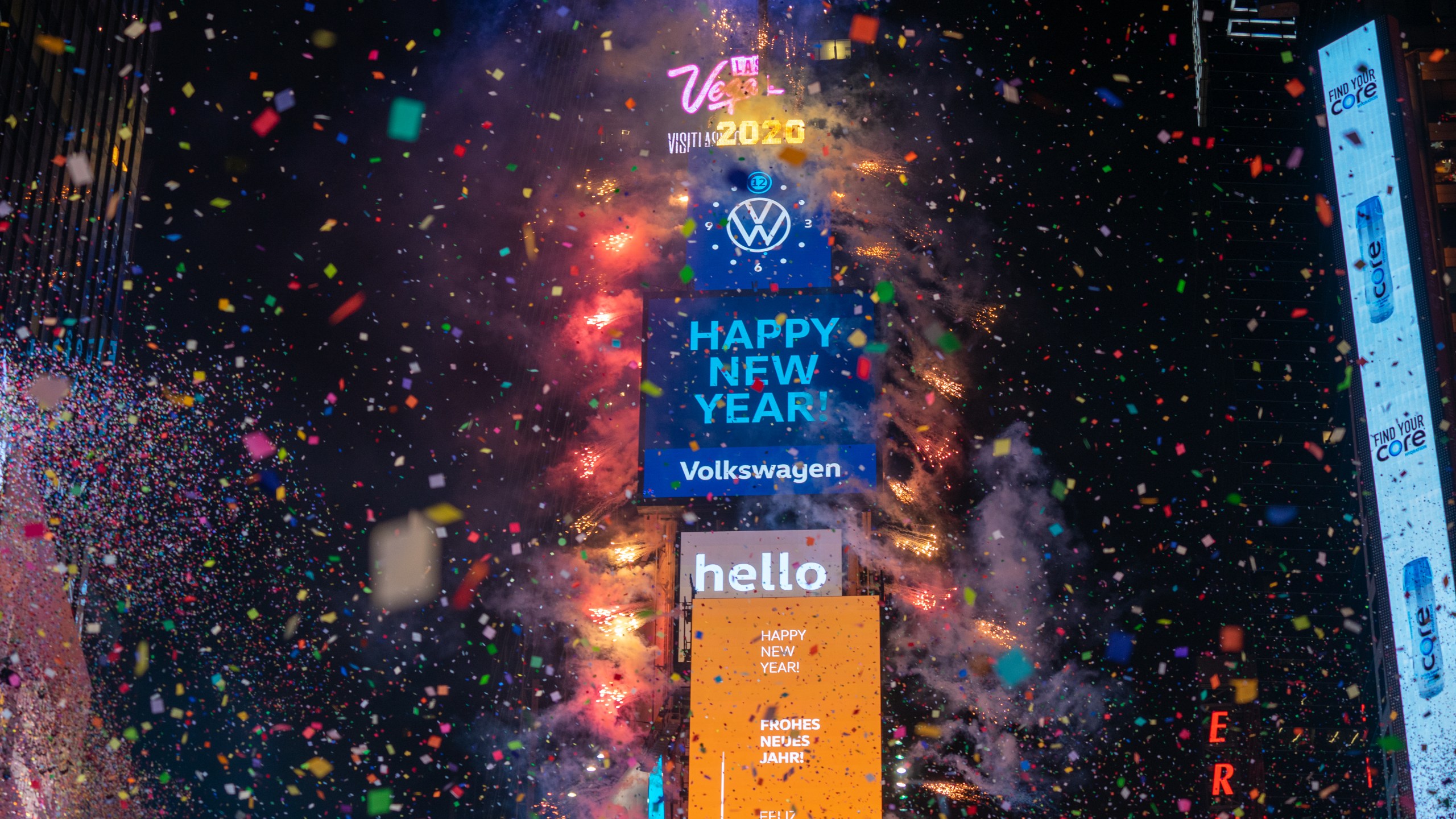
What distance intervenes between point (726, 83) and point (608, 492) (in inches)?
105

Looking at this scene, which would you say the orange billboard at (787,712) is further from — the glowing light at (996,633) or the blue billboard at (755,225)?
the blue billboard at (755,225)

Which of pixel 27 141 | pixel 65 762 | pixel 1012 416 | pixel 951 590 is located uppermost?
pixel 27 141

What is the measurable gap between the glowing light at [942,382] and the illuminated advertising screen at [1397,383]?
222cm

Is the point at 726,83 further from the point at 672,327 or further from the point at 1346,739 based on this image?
the point at 1346,739

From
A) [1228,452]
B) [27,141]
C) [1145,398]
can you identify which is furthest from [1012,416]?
[27,141]

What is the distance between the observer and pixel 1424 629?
6051mm

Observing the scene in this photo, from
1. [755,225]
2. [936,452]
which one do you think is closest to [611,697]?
[936,452]

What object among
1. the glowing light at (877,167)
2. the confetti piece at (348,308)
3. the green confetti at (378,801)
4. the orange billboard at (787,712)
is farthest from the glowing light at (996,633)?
the confetti piece at (348,308)

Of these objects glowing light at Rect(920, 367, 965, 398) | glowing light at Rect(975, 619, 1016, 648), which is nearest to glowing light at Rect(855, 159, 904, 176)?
glowing light at Rect(920, 367, 965, 398)

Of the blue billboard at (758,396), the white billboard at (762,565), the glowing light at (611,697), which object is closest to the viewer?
the white billboard at (762,565)

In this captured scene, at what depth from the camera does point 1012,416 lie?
285 inches

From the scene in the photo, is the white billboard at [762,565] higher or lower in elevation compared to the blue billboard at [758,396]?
lower

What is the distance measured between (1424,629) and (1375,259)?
2.03 metres

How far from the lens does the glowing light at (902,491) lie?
7.00 metres
